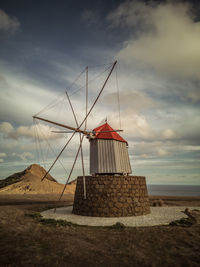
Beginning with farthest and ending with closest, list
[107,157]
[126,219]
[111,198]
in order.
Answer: [107,157]
[111,198]
[126,219]

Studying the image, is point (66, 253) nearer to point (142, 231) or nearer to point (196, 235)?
point (142, 231)

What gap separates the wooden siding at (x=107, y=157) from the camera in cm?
1438

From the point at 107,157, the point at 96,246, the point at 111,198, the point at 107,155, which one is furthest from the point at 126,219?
the point at 96,246

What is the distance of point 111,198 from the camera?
43.3 feet

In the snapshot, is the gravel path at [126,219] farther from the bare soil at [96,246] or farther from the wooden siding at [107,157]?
the wooden siding at [107,157]

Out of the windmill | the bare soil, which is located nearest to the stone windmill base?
the windmill

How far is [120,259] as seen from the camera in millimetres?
5617

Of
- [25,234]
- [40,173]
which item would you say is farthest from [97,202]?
[40,173]

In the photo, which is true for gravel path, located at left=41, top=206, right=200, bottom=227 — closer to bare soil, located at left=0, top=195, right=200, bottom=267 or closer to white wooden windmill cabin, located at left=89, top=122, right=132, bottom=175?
bare soil, located at left=0, top=195, right=200, bottom=267

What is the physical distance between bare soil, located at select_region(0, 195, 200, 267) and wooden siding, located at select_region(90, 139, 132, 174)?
224 inches

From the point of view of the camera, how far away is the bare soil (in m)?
5.41

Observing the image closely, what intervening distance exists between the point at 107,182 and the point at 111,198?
122 cm

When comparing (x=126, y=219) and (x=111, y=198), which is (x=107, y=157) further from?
(x=126, y=219)

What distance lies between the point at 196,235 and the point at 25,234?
7.73 meters
